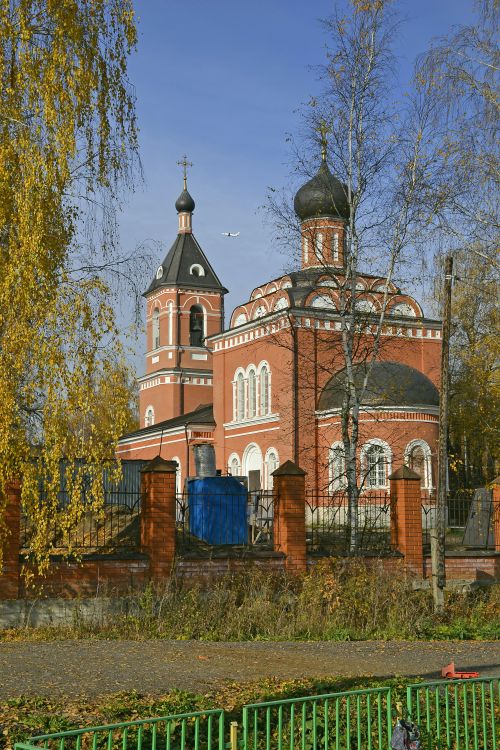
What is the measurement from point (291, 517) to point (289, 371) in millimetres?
15432

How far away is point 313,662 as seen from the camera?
944 centimetres

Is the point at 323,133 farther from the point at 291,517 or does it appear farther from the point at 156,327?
the point at 156,327

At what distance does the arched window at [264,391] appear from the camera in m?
30.6

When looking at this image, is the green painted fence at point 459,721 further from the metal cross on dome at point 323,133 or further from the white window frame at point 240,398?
the white window frame at point 240,398

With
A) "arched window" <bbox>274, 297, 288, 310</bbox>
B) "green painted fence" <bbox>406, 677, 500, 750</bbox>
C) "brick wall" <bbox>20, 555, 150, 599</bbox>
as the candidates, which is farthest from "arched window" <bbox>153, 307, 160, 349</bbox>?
"green painted fence" <bbox>406, 677, 500, 750</bbox>

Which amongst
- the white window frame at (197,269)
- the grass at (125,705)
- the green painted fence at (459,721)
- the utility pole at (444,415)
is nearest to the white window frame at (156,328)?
the white window frame at (197,269)

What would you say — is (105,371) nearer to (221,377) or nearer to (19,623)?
(19,623)

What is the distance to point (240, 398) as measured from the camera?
32.8 m

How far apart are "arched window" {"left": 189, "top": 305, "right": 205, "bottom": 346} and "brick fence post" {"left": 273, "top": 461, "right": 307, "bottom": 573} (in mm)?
29836

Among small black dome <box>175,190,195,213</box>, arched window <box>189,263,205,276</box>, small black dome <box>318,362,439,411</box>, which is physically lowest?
small black dome <box>318,362,439,411</box>

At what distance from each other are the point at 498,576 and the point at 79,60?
10.4m

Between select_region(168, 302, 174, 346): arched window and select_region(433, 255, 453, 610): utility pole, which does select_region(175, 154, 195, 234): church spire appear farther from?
select_region(433, 255, 453, 610): utility pole

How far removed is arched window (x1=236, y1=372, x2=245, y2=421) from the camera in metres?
32.6

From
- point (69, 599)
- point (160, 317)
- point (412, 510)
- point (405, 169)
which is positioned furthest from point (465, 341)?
point (69, 599)
